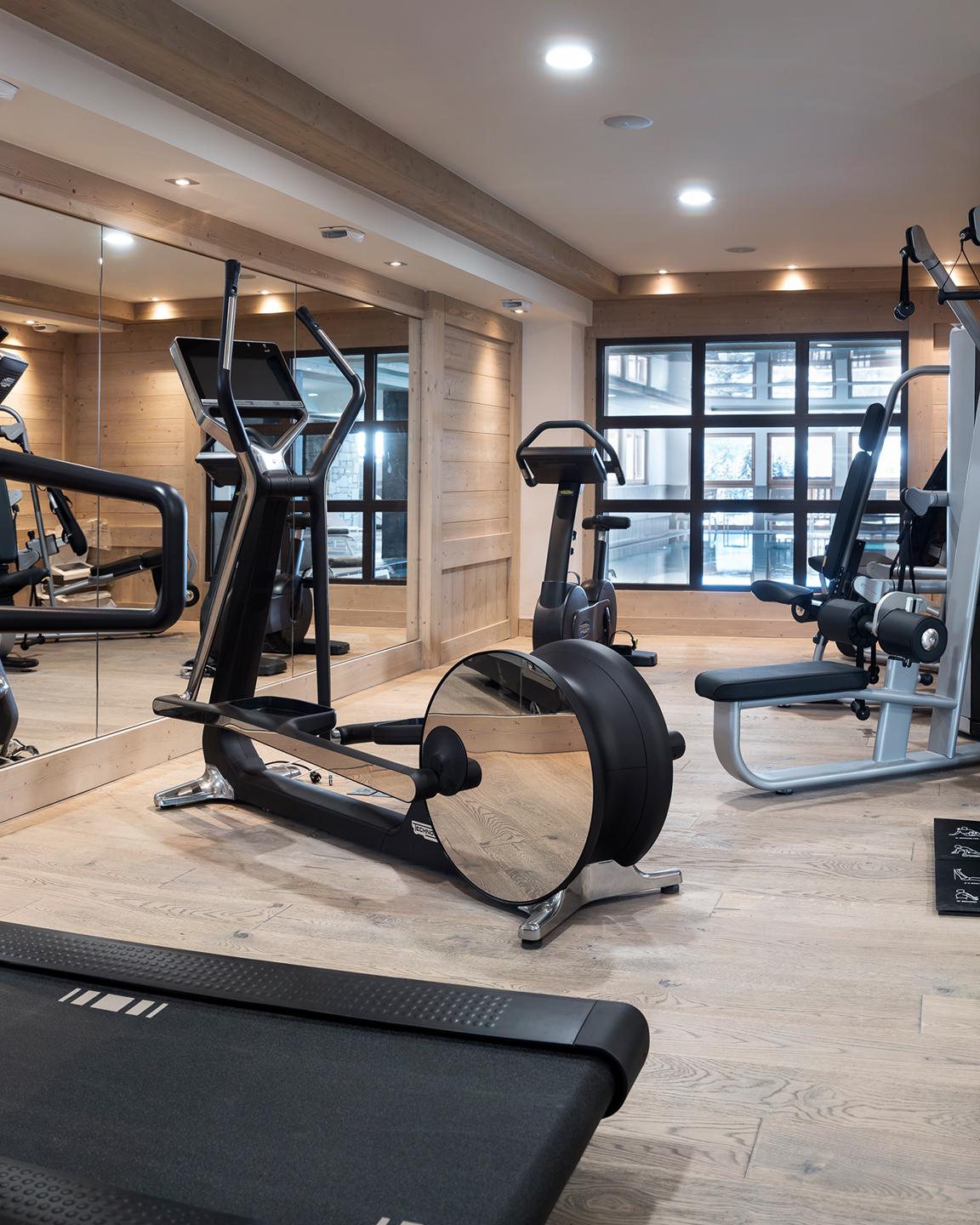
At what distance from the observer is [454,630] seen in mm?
7242

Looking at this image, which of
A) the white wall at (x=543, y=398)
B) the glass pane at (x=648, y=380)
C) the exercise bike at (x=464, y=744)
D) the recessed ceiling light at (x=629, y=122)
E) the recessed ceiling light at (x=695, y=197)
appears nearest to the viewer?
the exercise bike at (x=464, y=744)

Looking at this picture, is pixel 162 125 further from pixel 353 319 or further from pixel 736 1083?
pixel 736 1083

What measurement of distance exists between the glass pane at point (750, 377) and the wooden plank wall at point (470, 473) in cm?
145

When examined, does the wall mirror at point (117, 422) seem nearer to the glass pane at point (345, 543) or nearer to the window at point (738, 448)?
the glass pane at point (345, 543)

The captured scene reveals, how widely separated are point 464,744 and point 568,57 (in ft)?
8.34

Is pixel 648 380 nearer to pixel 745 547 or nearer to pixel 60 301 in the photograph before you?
pixel 745 547

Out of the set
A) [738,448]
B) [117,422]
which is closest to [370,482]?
[117,422]

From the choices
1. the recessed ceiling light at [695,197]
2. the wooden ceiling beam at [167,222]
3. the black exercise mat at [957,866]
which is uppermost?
the recessed ceiling light at [695,197]

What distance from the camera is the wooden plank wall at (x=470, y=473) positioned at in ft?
22.2

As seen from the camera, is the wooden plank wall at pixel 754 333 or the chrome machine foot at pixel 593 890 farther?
the wooden plank wall at pixel 754 333

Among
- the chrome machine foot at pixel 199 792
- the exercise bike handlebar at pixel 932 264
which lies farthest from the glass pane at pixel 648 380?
the chrome machine foot at pixel 199 792

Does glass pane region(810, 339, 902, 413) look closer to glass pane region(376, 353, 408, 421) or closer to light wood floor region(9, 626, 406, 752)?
glass pane region(376, 353, 408, 421)

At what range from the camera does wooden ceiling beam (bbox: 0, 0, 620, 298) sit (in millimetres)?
3207

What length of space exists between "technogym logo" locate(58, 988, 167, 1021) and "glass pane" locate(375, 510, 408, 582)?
4.58 meters
